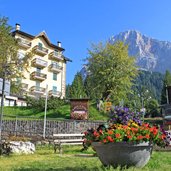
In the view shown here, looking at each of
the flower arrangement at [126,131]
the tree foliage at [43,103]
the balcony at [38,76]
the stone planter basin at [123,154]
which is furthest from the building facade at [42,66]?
the stone planter basin at [123,154]

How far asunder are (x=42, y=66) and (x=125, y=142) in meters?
45.3

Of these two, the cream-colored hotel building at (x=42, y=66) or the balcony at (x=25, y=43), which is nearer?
the balcony at (x=25, y=43)

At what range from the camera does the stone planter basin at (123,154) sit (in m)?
6.38

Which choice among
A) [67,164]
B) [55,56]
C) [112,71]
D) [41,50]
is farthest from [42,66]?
[67,164]

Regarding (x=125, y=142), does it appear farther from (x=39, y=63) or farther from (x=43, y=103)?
(x=39, y=63)

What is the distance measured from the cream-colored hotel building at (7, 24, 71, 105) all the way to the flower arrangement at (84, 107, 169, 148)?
4017 centimetres

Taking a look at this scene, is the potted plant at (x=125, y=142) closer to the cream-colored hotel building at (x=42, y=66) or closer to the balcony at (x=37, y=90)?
the cream-colored hotel building at (x=42, y=66)

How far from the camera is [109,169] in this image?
6195 mm

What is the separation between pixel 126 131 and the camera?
6.56m

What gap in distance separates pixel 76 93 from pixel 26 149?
45830mm

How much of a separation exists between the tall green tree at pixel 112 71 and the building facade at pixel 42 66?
12317mm

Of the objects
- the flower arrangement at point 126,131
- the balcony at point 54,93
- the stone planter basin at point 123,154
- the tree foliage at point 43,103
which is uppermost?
the balcony at point 54,93

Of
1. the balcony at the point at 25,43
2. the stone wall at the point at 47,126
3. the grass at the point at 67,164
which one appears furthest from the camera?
the balcony at the point at 25,43

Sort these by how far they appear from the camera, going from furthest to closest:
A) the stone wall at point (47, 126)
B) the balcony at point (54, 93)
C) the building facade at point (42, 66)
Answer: the balcony at point (54, 93)
the building facade at point (42, 66)
the stone wall at point (47, 126)
